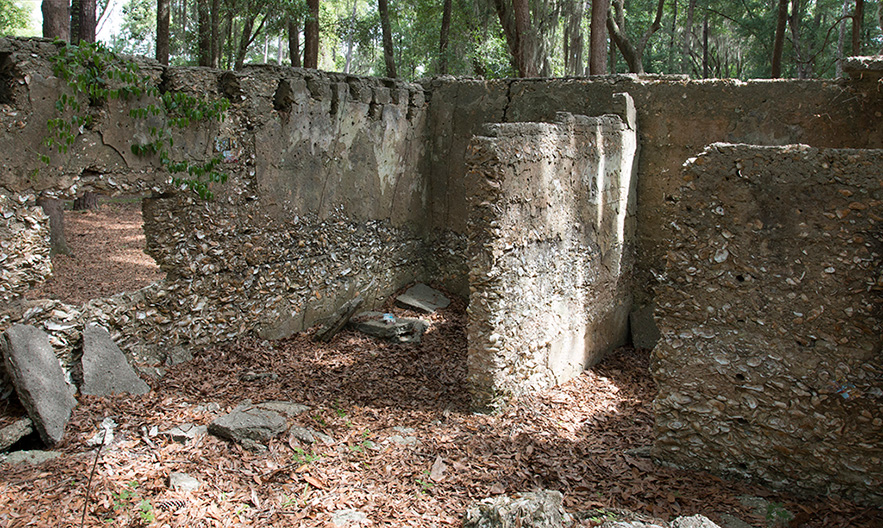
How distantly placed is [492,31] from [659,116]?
11.9 metres

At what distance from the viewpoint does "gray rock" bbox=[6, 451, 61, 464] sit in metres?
4.53

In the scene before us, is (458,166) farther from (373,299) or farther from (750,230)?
(750,230)

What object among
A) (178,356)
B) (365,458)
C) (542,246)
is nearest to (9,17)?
(178,356)

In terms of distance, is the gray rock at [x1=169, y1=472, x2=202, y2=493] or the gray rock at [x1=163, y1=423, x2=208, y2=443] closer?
the gray rock at [x1=169, y1=472, x2=202, y2=493]

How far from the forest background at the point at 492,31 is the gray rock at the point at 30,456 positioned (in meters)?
3.90

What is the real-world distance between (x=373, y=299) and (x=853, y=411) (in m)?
5.94

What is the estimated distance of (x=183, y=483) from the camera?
4453mm

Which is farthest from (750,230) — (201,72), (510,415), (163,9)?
(163,9)

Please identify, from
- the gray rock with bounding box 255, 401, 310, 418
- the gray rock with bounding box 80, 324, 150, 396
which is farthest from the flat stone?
the gray rock with bounding box 80, 324, 150, 396

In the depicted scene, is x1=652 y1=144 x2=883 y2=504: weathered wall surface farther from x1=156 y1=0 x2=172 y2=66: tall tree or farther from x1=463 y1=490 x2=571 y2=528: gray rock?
x1=156 y1=0 x2=172 y2=66: tall tree

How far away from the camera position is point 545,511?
3.67 meters

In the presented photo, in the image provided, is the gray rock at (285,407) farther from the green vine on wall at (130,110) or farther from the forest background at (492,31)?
the forest background at (492,31)

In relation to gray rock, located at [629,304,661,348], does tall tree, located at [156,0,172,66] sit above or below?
above

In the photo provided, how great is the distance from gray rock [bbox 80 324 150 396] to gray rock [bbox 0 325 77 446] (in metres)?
0.22
